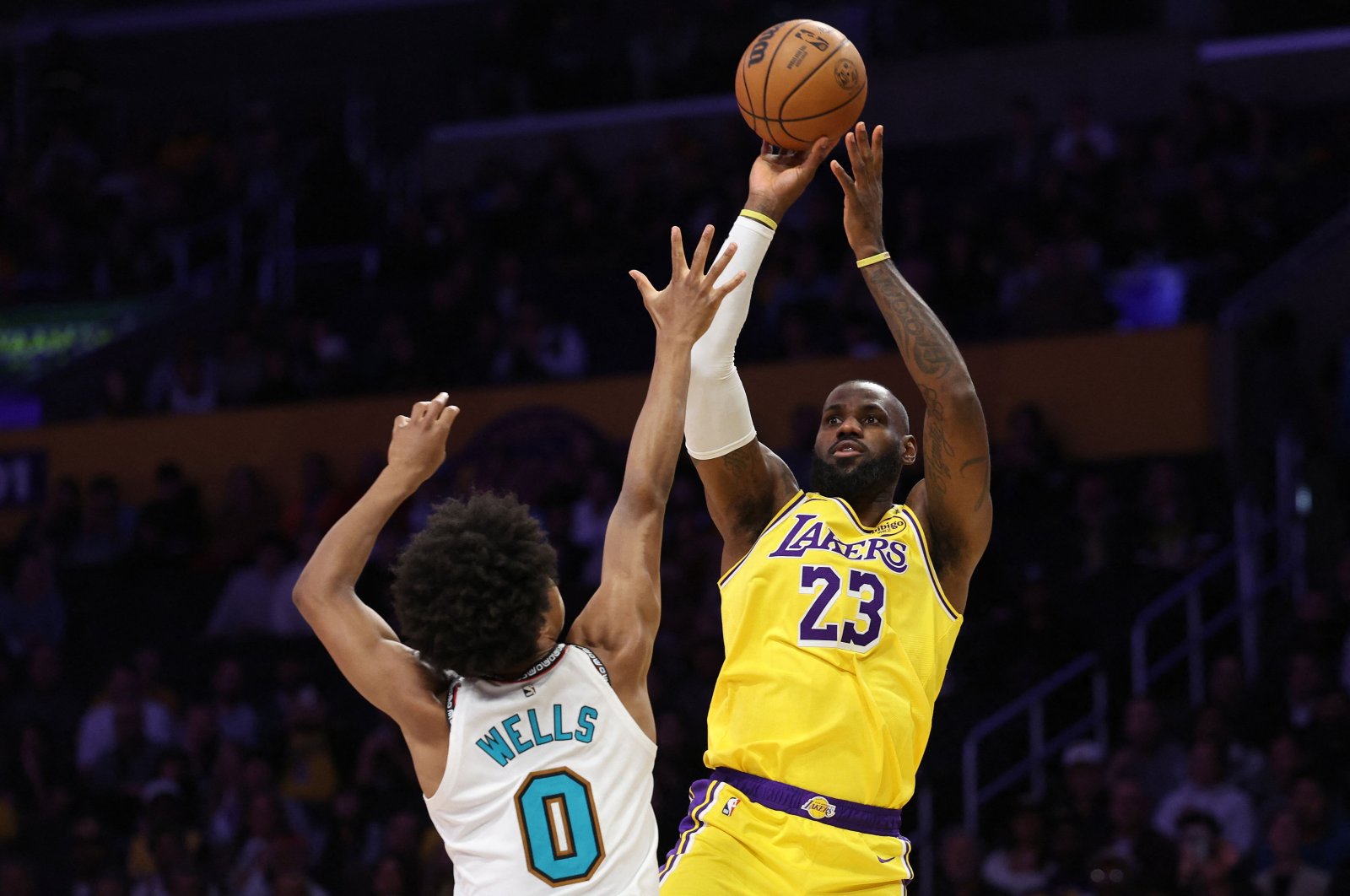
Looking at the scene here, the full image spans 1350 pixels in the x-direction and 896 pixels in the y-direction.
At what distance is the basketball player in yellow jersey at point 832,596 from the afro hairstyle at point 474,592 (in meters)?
1.32

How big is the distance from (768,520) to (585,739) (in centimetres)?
171

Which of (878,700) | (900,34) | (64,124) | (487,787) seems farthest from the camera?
(64,124)

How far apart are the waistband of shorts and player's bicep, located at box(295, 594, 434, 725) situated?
1.41 m

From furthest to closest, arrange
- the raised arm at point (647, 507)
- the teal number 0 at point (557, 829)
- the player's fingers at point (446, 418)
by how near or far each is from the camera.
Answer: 1. the player's fingers at point (446, 418)
2. the raised arm at point (647, 507)
3. the teal number 0 at point (557, 829)

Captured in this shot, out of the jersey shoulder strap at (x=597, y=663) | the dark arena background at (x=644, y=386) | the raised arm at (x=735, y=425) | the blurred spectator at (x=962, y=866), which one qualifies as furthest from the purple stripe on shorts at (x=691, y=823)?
the blurred spectator at (x=962, y=866)

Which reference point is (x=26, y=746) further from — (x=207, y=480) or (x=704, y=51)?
(x=704, y=51)

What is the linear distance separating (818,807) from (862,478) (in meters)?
1.07

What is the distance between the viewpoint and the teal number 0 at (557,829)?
14.4ft

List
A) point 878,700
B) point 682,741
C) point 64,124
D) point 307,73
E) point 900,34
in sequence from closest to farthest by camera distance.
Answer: point 878,700, point 682,741, point 900,34, point 64,124, point 307,73

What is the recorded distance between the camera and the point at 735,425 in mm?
5934

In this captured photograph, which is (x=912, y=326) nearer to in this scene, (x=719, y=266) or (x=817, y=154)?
(x=817, y=154)

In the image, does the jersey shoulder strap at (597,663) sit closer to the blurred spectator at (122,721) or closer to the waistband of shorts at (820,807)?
the waistband of shorts at (820,807)

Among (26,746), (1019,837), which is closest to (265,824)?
(26,746)

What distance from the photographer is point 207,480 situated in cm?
1659
